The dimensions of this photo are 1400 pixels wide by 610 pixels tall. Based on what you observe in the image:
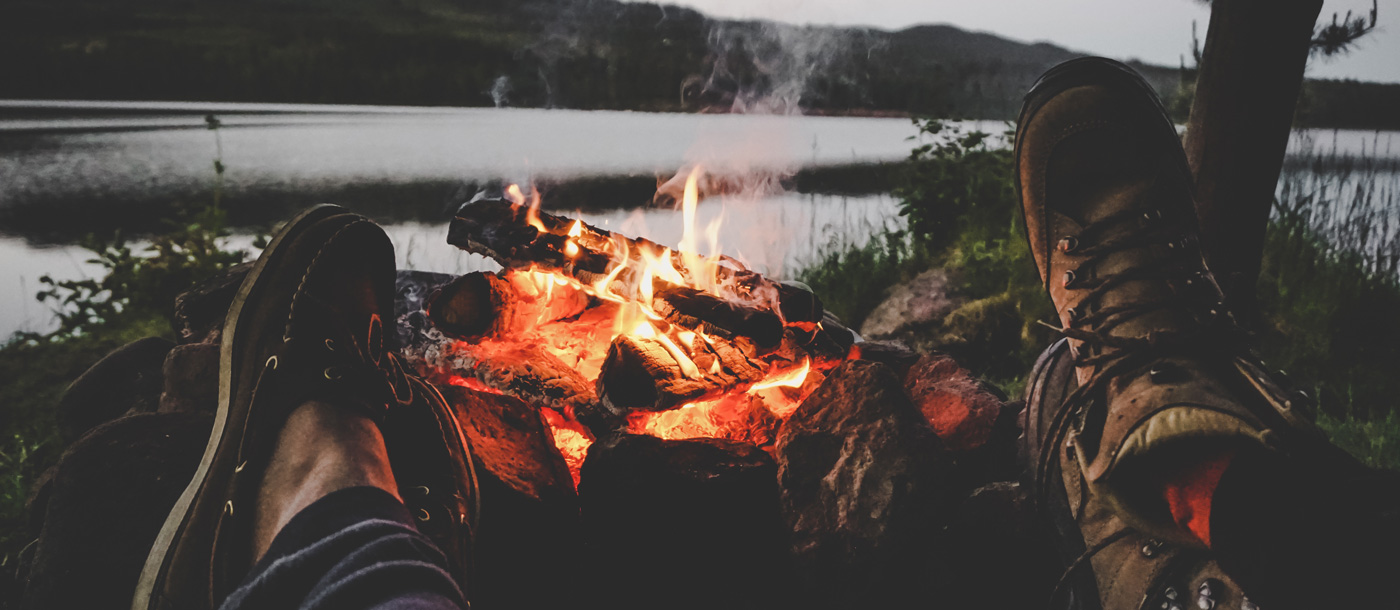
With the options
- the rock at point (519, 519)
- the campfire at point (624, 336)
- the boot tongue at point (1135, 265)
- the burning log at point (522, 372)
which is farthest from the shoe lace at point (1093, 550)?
the burning log at point (522, 372)

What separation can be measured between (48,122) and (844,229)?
1289 centimetres

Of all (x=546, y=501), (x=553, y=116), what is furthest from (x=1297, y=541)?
(x=553, y=116)

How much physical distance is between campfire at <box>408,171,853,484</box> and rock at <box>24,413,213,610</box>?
2.51ft

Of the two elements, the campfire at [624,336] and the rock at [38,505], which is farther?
the campfire at [624,336]

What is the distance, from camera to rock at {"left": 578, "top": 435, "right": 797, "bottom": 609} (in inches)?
67.9

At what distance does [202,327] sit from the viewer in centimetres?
240

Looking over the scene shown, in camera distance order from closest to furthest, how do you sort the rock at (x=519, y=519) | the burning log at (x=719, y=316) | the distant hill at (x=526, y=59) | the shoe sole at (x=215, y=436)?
the shoe sole at (x=215, y=436) → the rock at (x=519, y=519) → the burning log at (x=719, y=316) → the distant hill at (x=526, y=59)

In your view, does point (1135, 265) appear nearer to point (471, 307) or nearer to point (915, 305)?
point (471, 307)

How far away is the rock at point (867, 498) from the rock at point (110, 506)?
144cm

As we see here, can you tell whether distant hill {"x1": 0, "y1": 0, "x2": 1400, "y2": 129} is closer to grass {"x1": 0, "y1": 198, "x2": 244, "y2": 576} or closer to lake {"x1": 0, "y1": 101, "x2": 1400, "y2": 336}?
lake {"x1": 0, "y1": 101, "x2": 1400, "y2": 336}

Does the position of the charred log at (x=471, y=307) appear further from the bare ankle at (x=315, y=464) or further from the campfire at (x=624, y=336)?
the bare ankle at (x=315, y=464)

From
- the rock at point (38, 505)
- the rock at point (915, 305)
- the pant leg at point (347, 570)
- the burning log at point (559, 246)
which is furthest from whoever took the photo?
the rock at point (915, 305)

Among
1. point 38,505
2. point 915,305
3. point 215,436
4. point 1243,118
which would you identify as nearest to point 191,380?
point 38,505

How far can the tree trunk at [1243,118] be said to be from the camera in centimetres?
231
